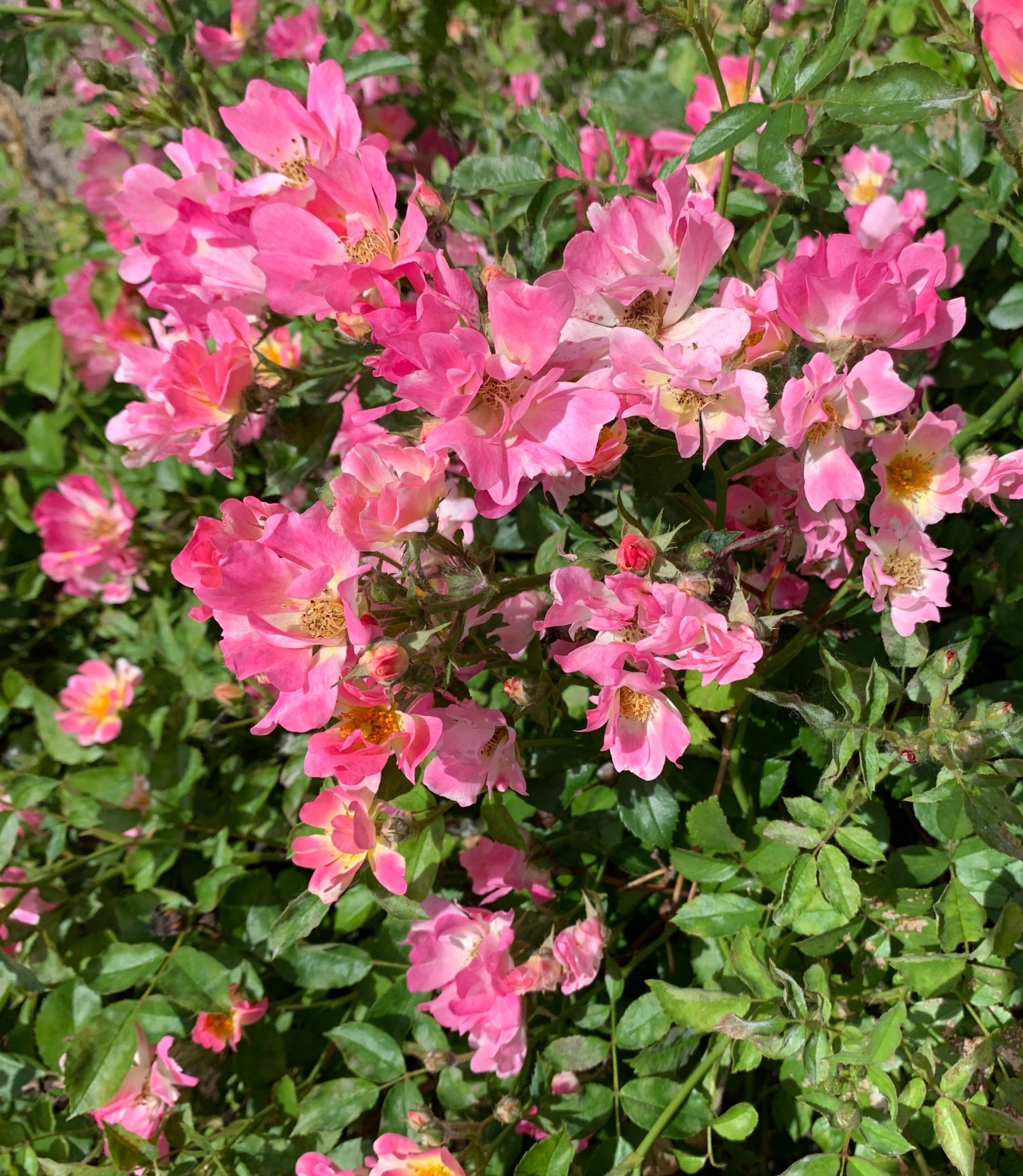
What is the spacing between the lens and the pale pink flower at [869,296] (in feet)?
3.12

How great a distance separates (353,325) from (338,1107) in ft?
4.01

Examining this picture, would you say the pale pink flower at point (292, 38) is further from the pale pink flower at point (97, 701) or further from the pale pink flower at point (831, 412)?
the pale pink flower at point (831, 412)

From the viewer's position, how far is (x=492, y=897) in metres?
1.42

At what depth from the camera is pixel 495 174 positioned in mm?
1449

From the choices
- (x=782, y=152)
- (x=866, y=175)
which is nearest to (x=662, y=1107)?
(x=782, y=152)

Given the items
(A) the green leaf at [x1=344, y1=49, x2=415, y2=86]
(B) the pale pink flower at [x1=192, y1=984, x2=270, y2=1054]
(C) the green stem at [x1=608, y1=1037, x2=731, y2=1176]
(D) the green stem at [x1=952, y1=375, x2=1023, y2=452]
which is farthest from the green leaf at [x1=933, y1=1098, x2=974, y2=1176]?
(A) the green leaf at [x1=344, y1=49, x2=415, y2=86]

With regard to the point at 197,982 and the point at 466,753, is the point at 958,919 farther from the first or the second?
the point at 197,982

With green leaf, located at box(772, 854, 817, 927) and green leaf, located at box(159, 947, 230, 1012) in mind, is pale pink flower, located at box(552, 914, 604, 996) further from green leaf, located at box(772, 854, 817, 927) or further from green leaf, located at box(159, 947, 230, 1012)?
green leaf, located at box(159, 947, 230, 1012)

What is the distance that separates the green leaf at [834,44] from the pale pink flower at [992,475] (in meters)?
0.53

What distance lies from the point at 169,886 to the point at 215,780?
252mm

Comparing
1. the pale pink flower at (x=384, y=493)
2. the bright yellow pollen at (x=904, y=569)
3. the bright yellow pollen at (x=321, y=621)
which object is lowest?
the bright yellow pollen at (x=904, y=569)

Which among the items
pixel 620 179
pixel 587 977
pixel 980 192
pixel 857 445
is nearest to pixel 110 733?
pixel 587 977

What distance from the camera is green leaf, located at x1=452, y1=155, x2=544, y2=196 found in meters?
1.44

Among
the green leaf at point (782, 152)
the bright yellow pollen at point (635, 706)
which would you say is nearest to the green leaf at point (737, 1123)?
the bright yellow pollen at point (635, 706)
